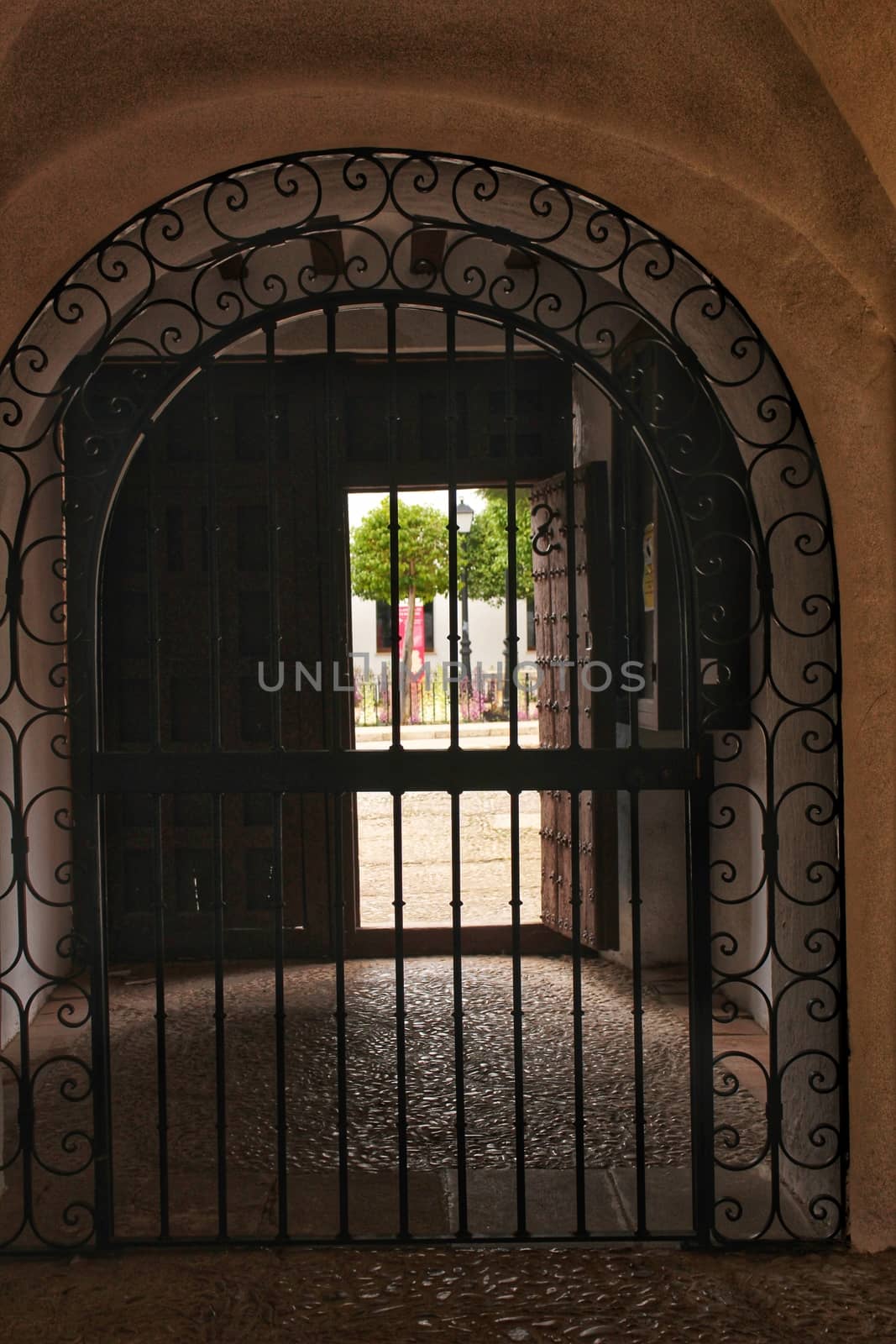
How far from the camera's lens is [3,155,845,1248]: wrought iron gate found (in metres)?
3.18

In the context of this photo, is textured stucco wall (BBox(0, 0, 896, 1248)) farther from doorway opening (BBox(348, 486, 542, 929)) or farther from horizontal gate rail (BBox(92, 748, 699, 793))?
doorway opening (BBox(348, 486, 542, 929))

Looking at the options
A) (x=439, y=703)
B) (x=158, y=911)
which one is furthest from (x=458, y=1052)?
(x=439, y=703)

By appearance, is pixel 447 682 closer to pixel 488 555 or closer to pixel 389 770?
pixel 389 770

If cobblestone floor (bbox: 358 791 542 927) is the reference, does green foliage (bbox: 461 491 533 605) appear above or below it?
above

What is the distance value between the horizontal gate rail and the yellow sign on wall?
2.55 metres

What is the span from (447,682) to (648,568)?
152 centimetres

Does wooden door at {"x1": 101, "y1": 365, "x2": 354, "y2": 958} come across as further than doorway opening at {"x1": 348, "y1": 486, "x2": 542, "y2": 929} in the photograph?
No

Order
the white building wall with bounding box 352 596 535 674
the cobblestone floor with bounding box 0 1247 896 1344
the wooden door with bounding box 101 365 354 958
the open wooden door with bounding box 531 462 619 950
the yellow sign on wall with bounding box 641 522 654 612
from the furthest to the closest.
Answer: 1. the white building wall with bounding box 352 596 535 674
2. the wooden door with bounding box 101 365 354 958
3. the open wooden door with bounding box 531 462 619 950
4. the yellow sign on wall with bounding box 641 522 654 612
5. the cobblestone floor with bounding box 0 1247 896 1344

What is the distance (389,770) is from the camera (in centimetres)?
323

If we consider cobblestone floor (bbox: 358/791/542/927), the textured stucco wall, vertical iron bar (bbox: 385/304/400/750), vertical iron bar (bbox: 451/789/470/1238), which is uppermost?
the textured stucco wall

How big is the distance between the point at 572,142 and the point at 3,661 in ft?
10.5

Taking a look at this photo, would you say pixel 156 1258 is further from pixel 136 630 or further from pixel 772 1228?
pixel 136 630

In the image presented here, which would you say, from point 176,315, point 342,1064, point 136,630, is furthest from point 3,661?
point 342,1064

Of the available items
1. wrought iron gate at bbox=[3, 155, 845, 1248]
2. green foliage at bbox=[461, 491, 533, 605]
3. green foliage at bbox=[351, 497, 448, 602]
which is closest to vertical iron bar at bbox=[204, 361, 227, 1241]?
wrought iron gate at bbox=[3, 155, 845, 1248]
